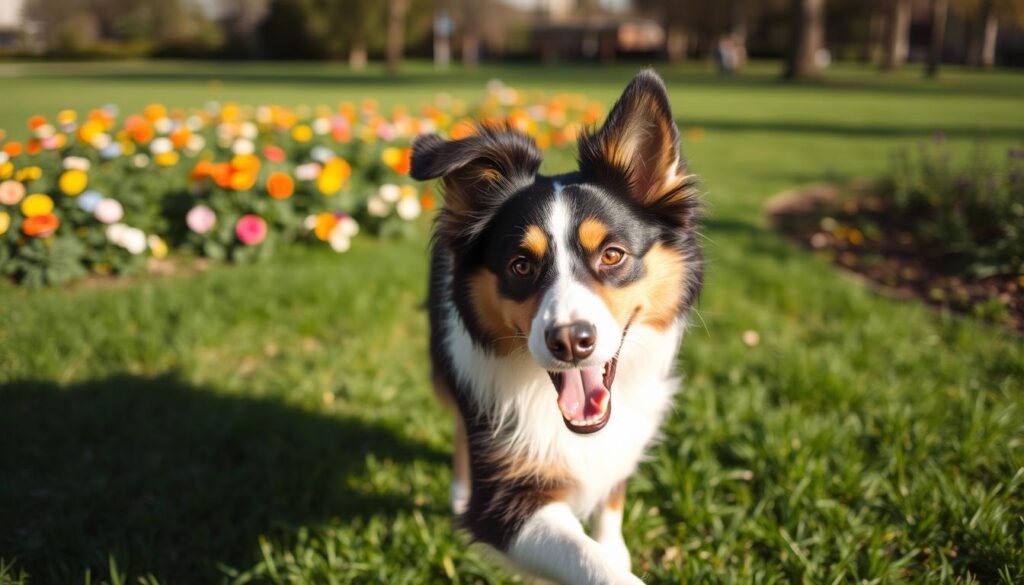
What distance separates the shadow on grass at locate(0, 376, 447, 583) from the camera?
2.86 meters

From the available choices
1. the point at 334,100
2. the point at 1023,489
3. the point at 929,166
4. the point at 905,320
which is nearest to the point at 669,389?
the point at 1023,489

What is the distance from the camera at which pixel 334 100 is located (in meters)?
22.4

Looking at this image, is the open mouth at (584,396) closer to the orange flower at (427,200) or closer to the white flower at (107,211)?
the white flower at (107,211)

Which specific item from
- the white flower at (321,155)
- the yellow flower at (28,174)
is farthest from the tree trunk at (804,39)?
the yellow flower at (28,174)

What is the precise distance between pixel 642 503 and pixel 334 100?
21.8 m

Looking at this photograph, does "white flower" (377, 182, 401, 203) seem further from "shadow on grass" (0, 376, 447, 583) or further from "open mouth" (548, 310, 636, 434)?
"open mouth" (548, 310, 636, 434)

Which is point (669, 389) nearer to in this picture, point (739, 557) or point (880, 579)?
point (739, 557)

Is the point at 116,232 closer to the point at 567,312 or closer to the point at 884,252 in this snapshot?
the point at 567,312

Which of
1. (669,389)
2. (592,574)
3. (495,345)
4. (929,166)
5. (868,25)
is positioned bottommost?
(592,574)

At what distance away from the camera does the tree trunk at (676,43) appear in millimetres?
58812

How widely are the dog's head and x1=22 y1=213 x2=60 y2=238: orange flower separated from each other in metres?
3.41

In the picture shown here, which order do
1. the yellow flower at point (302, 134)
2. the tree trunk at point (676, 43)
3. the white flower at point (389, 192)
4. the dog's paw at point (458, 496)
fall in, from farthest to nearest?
the tree trunk at point (676, 43) < the yellow flower at point (302, 134) < the white flower at point (389, 192) < the dog's paw at point (458, 496)

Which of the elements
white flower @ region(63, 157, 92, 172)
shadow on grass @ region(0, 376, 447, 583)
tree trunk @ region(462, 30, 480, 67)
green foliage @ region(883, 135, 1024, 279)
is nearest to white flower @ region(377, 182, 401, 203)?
white flower @ region(63, 157, 92, 172)

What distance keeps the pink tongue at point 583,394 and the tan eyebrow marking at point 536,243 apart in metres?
0.42
